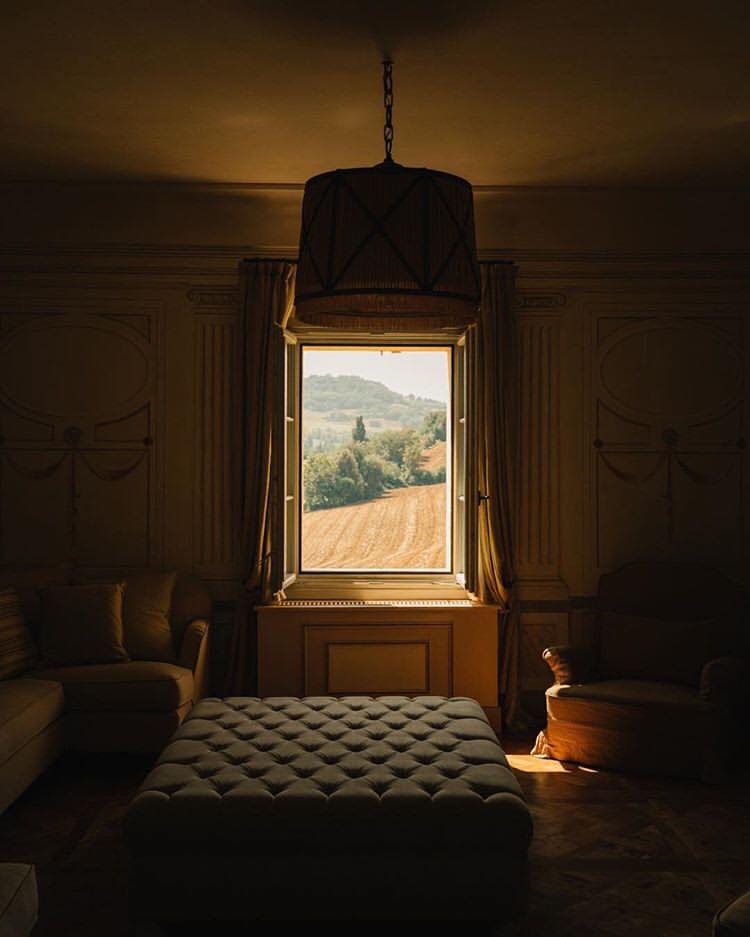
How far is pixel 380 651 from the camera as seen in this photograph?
16.5 ft

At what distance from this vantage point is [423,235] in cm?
292

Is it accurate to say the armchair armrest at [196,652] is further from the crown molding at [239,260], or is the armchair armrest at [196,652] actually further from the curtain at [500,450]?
the crown molding at [239,260]

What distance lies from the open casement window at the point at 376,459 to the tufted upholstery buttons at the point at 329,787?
194cm

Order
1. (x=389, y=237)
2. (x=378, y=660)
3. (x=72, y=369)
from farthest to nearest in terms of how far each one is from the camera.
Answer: (x=72, y=369), (x=378, y=660), (x=389, y=237)

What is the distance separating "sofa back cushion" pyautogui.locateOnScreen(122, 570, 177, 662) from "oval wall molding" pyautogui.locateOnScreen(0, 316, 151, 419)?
3.21 feet

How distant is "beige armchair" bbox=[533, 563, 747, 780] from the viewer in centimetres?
430

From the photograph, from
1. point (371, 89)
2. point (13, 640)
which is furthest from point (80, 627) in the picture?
point (371, 89)

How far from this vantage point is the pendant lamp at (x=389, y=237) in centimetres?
291

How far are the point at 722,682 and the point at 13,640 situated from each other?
320cm

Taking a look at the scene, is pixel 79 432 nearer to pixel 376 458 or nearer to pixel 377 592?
pixel 376 458

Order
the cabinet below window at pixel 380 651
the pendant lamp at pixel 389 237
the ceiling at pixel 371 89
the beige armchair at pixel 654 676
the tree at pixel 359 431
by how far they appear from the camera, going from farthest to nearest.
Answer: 1. the tree at pixel 359 431
2. the cabinet below window at pixel 380 651
3. the beige armchair at pixel 654 676
4. the ceiling at pixel 371 89
5. the pendant lamp at pixel 389 237

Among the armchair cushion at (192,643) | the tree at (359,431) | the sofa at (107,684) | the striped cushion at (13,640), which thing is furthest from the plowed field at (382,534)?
the striped cushion at (13,640)

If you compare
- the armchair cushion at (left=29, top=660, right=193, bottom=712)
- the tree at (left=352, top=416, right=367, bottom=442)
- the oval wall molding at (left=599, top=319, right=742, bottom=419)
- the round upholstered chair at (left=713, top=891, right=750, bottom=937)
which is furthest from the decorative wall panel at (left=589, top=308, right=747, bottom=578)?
the round upholstered chair at (left=713, top=891, right=750, bottom=937)

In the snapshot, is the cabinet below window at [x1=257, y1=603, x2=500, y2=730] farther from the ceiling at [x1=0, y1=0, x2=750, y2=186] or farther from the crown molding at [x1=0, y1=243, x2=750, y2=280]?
the ceiling at [x1=0, y1=0, x2=750, y2=186]
